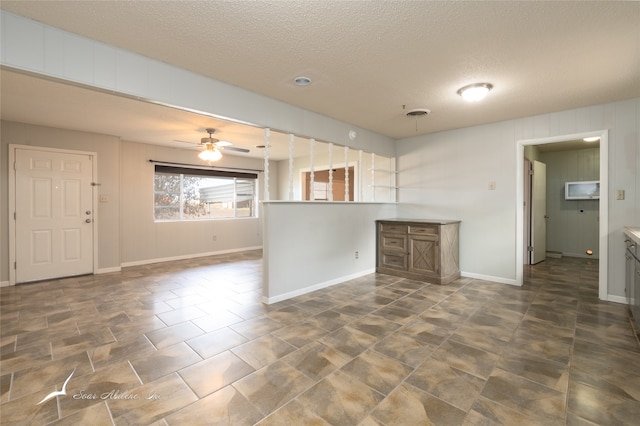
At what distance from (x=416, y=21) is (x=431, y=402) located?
2.46m

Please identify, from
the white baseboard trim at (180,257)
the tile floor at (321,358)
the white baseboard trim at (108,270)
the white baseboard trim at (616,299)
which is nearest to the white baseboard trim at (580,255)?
the tile floor at (321,358)

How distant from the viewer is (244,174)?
784 cm

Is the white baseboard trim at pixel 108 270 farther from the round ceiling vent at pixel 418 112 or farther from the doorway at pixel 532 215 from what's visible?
the doorway at pixel 532 215

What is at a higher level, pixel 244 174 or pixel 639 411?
pixel 244 174

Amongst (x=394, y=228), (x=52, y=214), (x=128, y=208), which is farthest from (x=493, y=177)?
(x=52, y=214)

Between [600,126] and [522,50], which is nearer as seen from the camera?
[522,50]

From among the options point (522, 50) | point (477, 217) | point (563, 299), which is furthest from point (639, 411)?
point (477, 217)

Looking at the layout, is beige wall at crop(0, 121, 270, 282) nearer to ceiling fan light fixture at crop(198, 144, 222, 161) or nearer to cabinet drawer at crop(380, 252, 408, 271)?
ceiling fan light fixture at crop(198, 144, 222, 161)

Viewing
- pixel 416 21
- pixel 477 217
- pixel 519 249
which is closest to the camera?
pixel 416 21

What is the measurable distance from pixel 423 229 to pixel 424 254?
1.23 ft

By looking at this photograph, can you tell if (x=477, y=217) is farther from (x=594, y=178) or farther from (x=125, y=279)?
(x=125, y=279)

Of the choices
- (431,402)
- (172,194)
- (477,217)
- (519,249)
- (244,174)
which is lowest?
(431,402)

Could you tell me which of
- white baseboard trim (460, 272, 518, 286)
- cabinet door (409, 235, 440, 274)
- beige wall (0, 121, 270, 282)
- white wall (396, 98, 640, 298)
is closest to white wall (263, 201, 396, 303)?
cabinet door (409, 235, 440, 274)

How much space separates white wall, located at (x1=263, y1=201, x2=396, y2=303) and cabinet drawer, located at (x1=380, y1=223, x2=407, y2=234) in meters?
0.19
